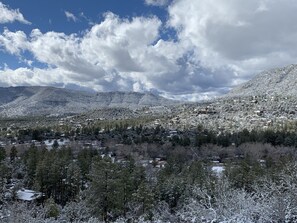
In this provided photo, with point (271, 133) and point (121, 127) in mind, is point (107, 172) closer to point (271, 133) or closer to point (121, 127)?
point (271, 133)

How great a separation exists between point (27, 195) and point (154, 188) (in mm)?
21375

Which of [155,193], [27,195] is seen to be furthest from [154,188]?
[27,195]

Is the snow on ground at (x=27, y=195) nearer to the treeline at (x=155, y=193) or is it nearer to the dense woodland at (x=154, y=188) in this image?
the dense woodland at (x=154, y=188)

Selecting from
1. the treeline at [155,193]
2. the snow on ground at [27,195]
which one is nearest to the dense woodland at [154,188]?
the treeline at [155,193]

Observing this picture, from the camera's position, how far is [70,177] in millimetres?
53281

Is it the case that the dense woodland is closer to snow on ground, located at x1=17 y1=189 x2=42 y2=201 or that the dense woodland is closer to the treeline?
the treeline

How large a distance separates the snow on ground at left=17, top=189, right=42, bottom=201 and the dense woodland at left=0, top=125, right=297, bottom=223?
812mm

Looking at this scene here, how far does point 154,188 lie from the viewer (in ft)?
159

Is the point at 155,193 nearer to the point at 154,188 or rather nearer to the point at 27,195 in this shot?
the point at 154,188

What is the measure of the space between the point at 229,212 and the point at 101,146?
96.3 metres

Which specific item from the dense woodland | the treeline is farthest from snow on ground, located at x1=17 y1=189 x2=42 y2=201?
the treeline

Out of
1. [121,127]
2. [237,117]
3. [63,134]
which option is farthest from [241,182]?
[237,117]

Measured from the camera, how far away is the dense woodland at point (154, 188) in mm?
21828

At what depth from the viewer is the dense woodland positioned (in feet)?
71.6
